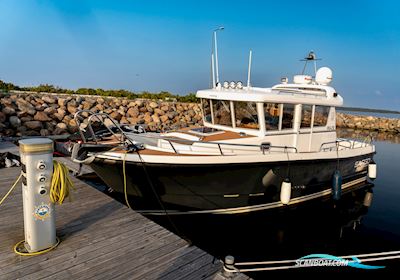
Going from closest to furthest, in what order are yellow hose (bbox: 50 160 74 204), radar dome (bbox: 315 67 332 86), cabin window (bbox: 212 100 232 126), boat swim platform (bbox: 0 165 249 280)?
1. boat swim platform (bbox: 0 165 249 280)
2. yellow hose (bbox: 50 160 74 204)
3. cabin window (bbox: 212 100 232 126)
4. radar dome (bbox: 315 67 332 86)

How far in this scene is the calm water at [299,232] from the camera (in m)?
5.90

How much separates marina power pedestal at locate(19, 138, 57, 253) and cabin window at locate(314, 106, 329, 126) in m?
6.69

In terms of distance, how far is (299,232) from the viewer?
6.84 metres

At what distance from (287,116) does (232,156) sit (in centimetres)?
214

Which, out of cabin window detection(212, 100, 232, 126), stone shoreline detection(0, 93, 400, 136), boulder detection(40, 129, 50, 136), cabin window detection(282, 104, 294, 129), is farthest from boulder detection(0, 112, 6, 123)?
cabin window detection(282, 104, 294, 129)

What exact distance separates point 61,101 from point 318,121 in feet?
45.7

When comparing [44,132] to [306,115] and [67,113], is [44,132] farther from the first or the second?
[306,115]

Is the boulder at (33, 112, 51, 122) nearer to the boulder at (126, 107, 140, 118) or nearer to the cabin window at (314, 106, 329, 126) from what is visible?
the boulder at (126, 107, 140, 118)

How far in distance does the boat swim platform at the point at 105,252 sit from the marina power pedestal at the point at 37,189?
0.24 meters

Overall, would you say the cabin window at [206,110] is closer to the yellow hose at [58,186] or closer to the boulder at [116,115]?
the yellow hose at [58,186]

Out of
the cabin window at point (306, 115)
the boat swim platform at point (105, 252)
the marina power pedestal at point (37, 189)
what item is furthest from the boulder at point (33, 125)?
the cabin window at point (306, 115)

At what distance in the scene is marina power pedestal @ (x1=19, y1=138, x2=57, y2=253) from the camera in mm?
3188

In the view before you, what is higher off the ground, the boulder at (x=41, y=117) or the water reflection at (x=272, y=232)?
the boulder at (x=41, y=117)

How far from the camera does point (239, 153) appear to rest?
6449 millimetres
